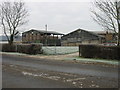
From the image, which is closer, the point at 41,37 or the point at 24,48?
the point at 24,48

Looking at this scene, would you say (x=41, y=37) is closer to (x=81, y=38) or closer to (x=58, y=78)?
(x=81, y=38)

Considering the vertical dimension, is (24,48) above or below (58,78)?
above

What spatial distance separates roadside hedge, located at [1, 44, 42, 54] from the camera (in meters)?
25.6

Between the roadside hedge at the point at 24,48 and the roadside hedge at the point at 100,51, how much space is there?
773 cm

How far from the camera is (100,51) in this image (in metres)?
18.5

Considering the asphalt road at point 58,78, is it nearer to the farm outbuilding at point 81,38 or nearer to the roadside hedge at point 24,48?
the roadside hedge at point 24,48

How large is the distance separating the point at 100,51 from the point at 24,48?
1348 centimetres

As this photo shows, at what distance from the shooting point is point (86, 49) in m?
19.7

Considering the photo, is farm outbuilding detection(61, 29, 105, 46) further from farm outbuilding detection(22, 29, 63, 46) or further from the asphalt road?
the asphalt road

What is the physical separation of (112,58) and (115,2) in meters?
5.67

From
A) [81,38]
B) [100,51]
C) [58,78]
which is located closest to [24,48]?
[100,51]

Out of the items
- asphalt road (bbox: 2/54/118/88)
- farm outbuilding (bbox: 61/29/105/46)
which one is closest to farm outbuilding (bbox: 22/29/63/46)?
farm outbuilding (bbox: 61/29/105/46)

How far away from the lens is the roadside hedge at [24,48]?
25.6 metres

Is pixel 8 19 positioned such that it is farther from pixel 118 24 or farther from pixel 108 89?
pixel 108 89
